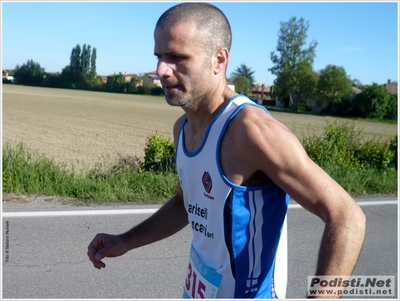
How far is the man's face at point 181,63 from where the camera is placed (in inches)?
69.1

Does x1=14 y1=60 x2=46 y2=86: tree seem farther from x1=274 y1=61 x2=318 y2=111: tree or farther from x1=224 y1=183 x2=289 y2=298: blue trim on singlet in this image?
x1=224 y1=183 x2=289 y2=298: blue trim on singlet

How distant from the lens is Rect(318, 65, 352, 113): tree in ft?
246

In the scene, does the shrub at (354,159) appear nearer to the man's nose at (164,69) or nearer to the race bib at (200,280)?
the race bib at (200,280)

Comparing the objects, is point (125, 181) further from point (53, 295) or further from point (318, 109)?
point (318, 109)

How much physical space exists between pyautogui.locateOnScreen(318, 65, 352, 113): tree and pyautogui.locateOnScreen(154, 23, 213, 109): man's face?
74.7 meters

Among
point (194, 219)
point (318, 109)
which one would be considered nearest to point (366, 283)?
point (194, 219)

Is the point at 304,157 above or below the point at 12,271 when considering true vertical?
above

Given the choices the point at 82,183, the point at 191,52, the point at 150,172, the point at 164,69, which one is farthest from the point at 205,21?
the point at 150,172

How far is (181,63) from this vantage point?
1771 mm

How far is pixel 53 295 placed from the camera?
4.22m

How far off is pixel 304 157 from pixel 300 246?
4.37 metres

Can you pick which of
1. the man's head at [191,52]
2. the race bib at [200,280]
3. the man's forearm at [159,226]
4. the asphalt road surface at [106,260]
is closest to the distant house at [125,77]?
the asphalt road surface at [106,260]

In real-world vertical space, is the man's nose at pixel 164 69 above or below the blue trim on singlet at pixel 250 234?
above

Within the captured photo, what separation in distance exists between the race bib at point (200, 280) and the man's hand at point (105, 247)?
37cm
